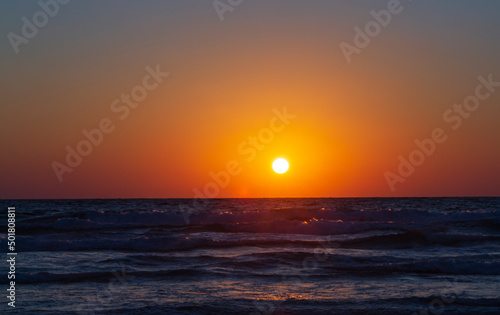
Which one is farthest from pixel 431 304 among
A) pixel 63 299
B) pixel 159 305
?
pixel 63 299

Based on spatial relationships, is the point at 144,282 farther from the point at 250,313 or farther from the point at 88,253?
the point at 88,253

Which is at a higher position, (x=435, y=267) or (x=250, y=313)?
(x=435, y=267)

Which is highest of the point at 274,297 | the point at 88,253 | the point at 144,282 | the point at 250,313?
the point at 88,253

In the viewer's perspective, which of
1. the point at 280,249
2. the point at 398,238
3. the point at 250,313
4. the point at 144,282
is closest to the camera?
the point at 250,313

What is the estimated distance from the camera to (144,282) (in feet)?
44.2

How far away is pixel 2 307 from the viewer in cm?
1083

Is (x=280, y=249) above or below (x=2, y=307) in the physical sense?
above

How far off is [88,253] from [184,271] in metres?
5.77

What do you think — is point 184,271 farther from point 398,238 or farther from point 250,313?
point 398,238

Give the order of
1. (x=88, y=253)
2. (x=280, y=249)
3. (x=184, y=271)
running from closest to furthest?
(x=184, y=271) < (x=88, y=253) < (x=280, y=249)

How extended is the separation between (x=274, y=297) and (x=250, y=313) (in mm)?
1504

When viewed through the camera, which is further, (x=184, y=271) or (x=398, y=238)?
(x=398, y=238)

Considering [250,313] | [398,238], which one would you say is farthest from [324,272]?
[398,238]

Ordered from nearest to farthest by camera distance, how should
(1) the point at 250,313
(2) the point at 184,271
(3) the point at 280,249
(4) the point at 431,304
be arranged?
(1) the point at 250,313
(4) the point at 431,304
(2) the point at 184,271
(3) the point at 280,249
